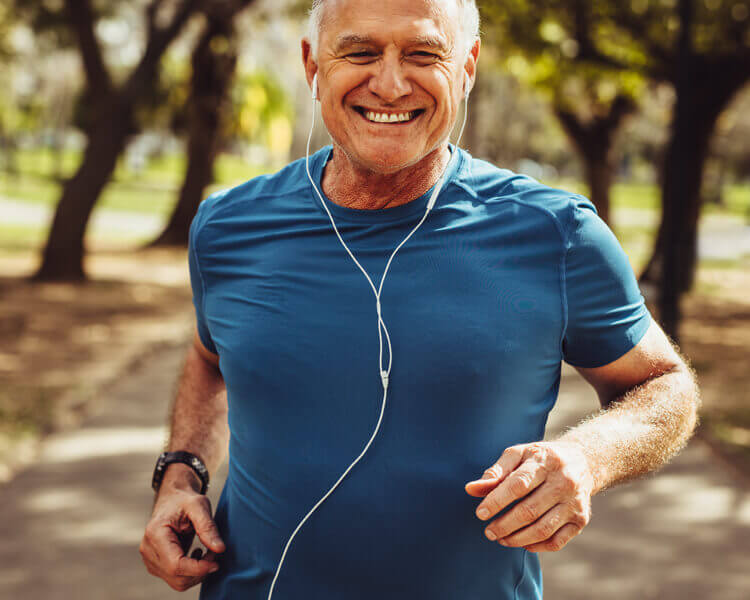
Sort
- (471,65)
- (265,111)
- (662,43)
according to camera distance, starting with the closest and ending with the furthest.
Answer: (471,65), (662,43), (265,111)

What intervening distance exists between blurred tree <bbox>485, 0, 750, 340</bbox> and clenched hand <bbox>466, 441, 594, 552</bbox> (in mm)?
11112

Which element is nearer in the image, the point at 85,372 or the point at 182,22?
the point at 85,372

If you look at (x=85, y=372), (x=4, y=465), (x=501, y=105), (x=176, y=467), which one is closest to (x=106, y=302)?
(x=85, y=372)

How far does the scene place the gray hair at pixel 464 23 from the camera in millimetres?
1936

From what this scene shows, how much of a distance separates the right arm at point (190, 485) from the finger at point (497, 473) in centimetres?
62

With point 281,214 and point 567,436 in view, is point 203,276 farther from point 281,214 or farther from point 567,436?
point 567,436

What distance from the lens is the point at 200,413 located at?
227cm

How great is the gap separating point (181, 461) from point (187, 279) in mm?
14165

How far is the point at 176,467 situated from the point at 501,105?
113 feet

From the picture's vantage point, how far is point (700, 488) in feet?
19.2

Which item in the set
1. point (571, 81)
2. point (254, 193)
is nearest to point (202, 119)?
point (571, 81)

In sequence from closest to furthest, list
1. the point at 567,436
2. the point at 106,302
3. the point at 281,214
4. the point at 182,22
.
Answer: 1. the point at 567,436
2. the point at 281,214
3. the point at 106,302
4. the point at 182,22

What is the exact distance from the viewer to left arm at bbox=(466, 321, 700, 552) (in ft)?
5.18

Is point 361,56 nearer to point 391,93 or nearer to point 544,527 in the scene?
point 391,93
